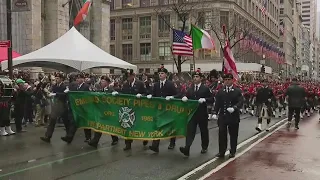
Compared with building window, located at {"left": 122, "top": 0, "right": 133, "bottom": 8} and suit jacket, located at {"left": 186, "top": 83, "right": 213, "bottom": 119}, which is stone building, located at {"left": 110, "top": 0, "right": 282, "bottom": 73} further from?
suit jacket, located at {"left": 186, "top": 83, "right": 213, "bottom": 119}

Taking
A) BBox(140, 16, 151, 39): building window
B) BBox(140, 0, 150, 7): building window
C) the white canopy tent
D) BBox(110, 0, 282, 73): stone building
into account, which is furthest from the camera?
BBox(140, 16, 151, 39): building window

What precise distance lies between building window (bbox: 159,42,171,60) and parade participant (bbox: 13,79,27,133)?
52060 millimetres

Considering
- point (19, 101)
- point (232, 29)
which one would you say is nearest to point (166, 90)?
point (19, 101)

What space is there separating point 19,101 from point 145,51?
2162 inches

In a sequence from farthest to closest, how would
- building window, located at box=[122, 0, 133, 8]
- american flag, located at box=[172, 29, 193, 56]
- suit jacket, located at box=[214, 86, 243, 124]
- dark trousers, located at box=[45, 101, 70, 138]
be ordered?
1. building window, located at box=[122, 0, 133, 8]
2. american flag, located at box=[172, 29, 193, 56]
3. dark trousers, located at box=[45, 101, 70, 138]
4. suit jacket, located at box=[214, 86, 243, 124]

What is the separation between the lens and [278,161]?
958cm

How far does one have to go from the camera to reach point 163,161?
931 centimetres

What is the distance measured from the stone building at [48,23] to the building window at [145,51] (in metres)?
28.6

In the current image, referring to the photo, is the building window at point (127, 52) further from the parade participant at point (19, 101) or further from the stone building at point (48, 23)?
the parade participant at point (19, 101)

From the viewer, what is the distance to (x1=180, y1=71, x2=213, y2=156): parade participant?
9877mm

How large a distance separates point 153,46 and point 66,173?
60215 mm

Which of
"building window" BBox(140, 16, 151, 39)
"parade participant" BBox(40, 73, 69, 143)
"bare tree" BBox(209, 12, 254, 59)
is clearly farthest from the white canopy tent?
"building window" BBox(140, 16, 151, 39)

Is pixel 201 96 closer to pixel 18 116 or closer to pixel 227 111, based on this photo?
pixel 227 111

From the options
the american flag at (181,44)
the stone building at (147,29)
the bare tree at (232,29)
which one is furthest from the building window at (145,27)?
the american flag at (181,44)
